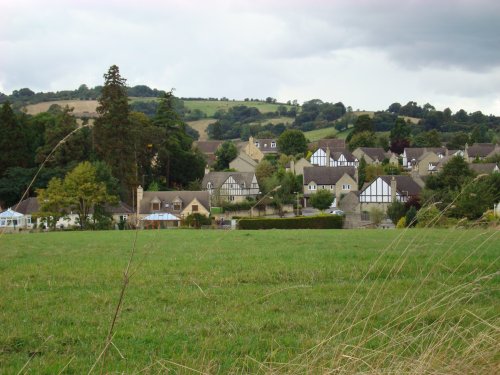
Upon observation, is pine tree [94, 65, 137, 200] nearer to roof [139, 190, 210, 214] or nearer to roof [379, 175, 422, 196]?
roof [139, 190, 210, 214]

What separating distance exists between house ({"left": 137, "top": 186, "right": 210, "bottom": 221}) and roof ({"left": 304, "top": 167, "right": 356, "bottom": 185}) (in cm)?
2630

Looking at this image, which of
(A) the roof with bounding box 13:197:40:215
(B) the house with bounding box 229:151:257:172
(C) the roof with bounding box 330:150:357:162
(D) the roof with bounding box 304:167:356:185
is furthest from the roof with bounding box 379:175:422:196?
(A) the roof with bounding box 13:197:40:215

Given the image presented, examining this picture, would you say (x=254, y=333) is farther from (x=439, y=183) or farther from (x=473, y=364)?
(x=439, y=183)

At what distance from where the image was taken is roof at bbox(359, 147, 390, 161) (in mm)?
109800


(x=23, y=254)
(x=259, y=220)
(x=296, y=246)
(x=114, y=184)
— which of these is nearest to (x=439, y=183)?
(x=259, y=220)

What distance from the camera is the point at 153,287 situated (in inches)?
379

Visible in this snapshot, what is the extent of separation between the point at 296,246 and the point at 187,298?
7773 millimetres

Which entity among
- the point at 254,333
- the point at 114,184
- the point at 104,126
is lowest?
the point at 254,333

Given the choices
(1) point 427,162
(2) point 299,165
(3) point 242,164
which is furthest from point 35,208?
(1) point 427,162

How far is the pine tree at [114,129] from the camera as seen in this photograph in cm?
5738

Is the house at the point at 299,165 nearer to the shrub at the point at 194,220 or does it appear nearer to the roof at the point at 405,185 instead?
the roof at the point at 405,185

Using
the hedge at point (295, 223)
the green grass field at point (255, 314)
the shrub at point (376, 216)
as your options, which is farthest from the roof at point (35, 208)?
the green grass field at point (255, 314)

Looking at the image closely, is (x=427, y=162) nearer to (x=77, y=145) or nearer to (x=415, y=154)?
(x=415, y=154)

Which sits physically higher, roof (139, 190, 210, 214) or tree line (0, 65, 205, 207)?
tree line (0, 65, 205, 207)
